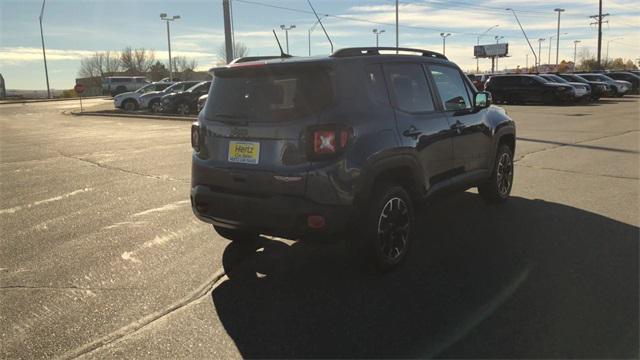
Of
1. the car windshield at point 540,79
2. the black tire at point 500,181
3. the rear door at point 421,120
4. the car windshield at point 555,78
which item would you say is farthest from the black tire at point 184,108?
the rear door at point 421,120

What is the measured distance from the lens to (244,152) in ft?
14.0

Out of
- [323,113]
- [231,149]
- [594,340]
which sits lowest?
[594,340]

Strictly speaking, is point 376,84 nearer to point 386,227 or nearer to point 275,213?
point 386,227

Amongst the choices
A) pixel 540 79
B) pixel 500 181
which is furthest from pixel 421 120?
pixel 540 79

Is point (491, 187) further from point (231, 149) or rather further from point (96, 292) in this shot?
point (96, 292)

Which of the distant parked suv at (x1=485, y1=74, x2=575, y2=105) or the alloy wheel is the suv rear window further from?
the distant parked suv at (x1=485, y1=74, x2=575, y2=105)

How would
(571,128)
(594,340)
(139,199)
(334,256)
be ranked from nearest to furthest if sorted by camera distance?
(594,340) → (334,256) → (139,199) → (571,128)

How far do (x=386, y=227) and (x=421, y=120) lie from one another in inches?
42.0

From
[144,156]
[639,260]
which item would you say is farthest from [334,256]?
[144,156]

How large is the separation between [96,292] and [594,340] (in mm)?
3524

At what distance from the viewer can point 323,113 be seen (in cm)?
399

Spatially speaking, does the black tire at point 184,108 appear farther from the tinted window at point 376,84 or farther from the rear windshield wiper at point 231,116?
the tinted window at point 376,84

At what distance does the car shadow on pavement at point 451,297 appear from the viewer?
3316 mm

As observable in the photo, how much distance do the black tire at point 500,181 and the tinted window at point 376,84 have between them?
2.42 m
